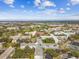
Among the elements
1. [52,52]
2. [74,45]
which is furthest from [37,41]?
[74,45]

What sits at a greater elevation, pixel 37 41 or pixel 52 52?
pixel 37 41

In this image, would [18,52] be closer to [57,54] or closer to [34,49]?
[34,49]

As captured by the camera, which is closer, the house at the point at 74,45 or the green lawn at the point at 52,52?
the green lawn at the point at 52,52

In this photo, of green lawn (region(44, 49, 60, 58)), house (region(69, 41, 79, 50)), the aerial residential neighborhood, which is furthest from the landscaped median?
house (region(69, 41, 79, 50))

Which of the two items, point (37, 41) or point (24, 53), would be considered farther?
point (37, 41)

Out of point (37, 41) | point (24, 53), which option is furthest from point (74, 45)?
point (24, 53)

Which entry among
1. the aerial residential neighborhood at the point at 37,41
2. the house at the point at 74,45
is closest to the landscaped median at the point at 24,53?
the aerial residential neighborhood at the point at 37,41

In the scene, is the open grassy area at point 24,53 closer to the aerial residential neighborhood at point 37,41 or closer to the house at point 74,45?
the aerial residential neighborhood at point 37,41

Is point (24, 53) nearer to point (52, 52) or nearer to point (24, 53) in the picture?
point (24, 53)
